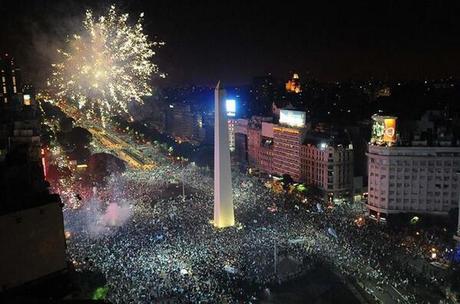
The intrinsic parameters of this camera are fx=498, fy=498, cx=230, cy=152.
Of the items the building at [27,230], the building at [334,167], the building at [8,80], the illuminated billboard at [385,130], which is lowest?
the building at [334,167]

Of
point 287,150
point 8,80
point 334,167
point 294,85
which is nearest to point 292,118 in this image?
point 287,150

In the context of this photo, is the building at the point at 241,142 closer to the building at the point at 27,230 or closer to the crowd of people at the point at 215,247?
the crowd of people at the point at 215,247

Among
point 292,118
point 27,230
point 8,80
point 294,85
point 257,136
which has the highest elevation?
point 8,80

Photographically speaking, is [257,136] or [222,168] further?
[257,136]

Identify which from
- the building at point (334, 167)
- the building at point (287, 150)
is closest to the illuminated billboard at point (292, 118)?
the building at point (287, 150)

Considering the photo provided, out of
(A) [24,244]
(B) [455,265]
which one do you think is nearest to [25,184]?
(A) [24,244]

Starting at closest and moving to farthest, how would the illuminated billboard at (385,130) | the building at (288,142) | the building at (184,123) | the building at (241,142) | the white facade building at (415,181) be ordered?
the white facade building at (415,181)
the illuminated billboard at (385,130)
the building at (288,142)
the building at (241,142)
the building at (184,123)

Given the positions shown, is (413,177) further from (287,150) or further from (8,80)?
(8,80)
